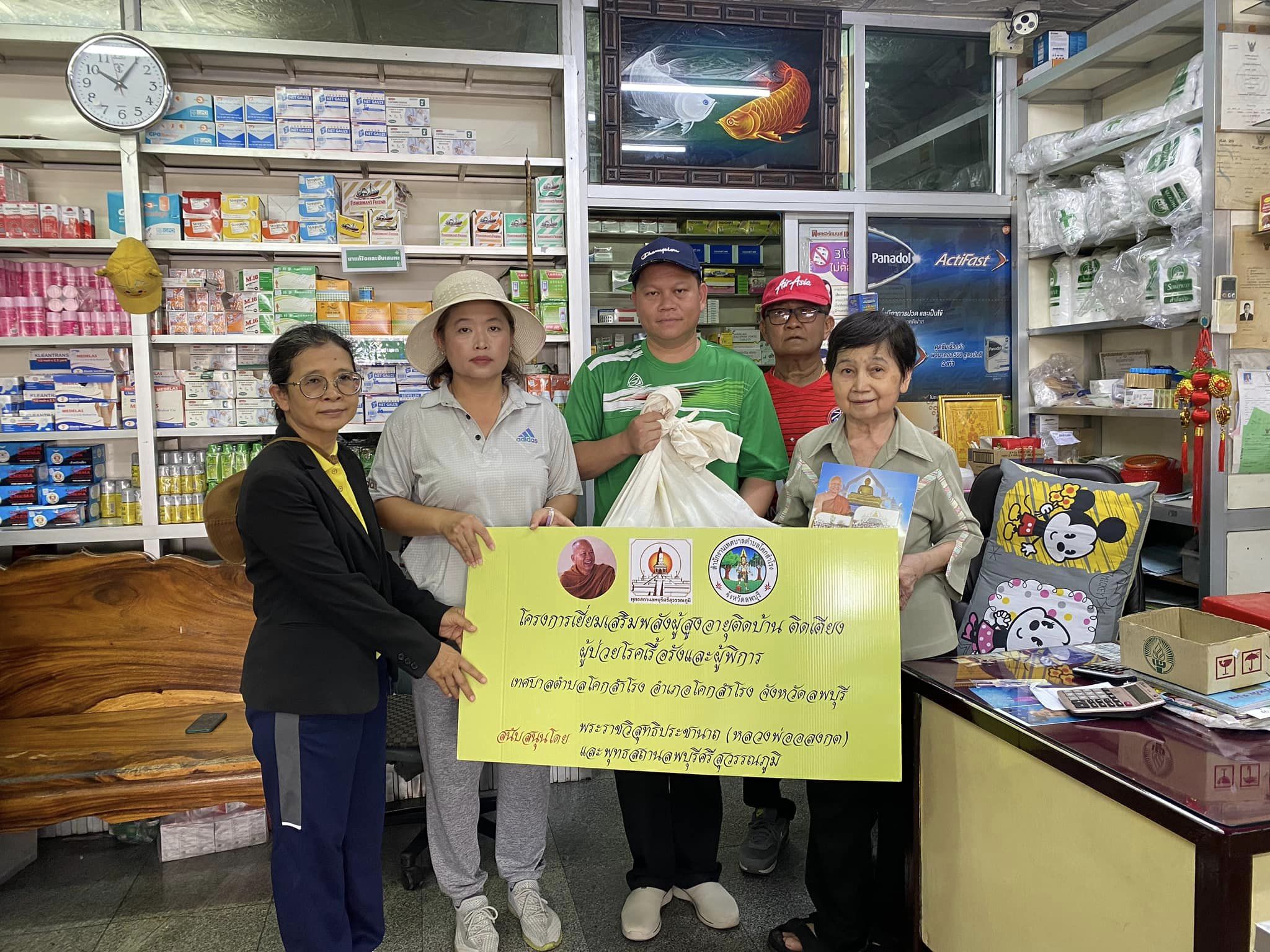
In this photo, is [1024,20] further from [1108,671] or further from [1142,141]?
[1108,671]

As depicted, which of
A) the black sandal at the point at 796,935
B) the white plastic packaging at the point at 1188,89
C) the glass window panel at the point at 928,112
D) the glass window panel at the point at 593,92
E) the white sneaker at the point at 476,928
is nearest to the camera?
the black sandal at the point at 796,935

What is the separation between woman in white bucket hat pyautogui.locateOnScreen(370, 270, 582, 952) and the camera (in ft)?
6.76

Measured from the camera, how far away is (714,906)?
2.27 metres

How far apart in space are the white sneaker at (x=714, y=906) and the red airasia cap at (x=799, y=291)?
187 cm

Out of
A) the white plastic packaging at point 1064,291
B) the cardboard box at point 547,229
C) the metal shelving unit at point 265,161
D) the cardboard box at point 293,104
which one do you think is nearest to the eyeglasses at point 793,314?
the metal shelving unit at point 265,161

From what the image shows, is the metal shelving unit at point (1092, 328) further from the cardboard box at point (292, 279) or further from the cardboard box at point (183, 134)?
the cardboard box at point (183, 134)

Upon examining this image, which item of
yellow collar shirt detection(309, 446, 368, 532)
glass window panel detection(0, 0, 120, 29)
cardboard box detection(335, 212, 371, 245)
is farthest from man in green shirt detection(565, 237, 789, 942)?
glass window panel detection(0, 0, 120, 29)

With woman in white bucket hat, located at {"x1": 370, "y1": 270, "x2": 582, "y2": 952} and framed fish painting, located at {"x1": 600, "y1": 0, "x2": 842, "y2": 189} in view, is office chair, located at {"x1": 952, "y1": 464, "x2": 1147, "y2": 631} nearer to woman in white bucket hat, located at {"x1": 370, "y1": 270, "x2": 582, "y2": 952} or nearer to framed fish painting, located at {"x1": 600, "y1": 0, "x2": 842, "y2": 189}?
woman in white bucket hat, located at {"x1": 370, "y1": 270, "x2": 582, "y2": 952}

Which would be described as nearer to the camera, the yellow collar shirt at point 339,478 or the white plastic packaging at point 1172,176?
the yellow collar shirt at point 339,478

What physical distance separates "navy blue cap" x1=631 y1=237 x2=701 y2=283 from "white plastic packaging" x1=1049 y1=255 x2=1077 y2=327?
265 centimetres

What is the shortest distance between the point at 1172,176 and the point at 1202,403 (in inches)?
35.9

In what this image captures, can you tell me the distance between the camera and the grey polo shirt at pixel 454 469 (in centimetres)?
207

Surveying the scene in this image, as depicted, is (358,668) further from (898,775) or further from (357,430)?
(357,430)

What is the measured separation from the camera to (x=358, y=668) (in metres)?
1.80
